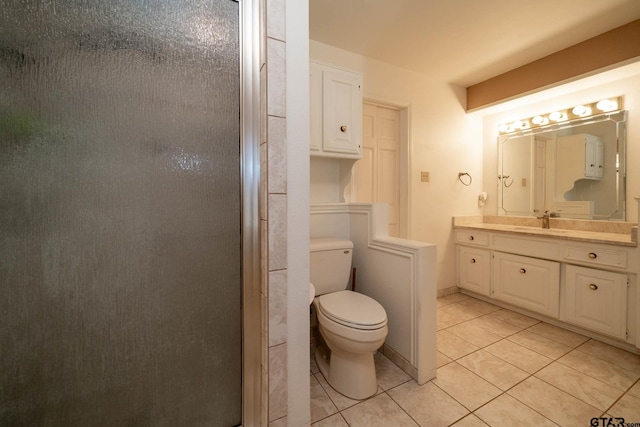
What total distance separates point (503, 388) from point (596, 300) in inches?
47.0

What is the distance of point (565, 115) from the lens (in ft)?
7.90

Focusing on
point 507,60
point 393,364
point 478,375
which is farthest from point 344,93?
point 478,375

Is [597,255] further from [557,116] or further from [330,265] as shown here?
[330,265]

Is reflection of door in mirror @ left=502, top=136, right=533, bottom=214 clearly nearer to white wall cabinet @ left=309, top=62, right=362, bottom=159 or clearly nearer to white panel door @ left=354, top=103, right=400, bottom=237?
white panel door @ left=354, top=103, right=400, bottom=237

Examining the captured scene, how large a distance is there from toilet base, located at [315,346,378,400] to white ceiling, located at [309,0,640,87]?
2291 millimetres

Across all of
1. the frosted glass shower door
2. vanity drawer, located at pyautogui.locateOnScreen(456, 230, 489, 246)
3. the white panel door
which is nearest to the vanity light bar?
vanity drawer, located at pyautogui.locateOnScreen(456, 230, 489, 246)

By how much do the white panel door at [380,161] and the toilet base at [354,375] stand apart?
4.27 feet

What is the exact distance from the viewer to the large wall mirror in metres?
2.12

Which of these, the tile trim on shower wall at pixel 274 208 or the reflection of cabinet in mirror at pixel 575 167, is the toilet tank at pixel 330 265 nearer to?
the tile trim on shower wall at pixel 274 208

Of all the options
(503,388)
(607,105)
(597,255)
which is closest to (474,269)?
(597,255)

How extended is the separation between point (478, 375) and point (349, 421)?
2.96 ft

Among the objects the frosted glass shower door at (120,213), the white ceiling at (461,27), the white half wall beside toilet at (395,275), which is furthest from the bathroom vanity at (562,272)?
the frosted glass shower door at (120,213)

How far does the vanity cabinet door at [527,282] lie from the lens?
6.77ft

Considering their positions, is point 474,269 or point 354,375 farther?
point 474,269
